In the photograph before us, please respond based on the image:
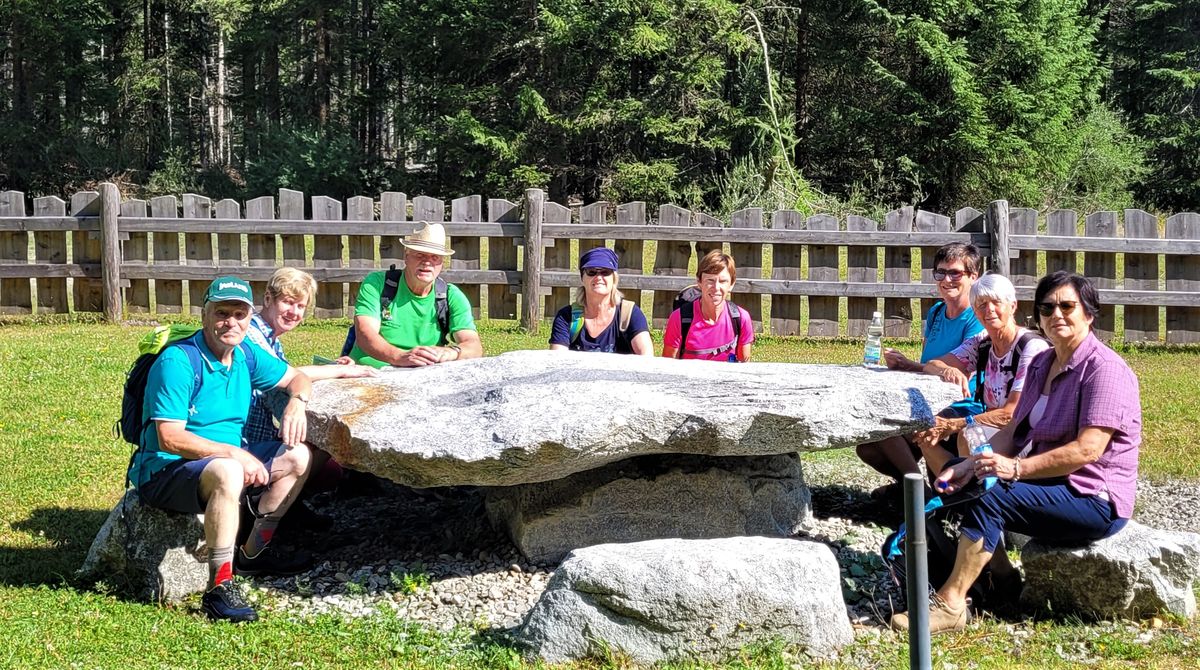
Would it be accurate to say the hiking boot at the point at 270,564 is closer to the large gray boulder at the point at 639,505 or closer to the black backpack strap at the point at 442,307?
the large gray boulder at the point at 639,505

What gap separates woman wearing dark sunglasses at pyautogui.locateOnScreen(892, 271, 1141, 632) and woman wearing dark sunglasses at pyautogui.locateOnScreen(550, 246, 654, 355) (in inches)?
98.9

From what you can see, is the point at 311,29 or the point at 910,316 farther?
the point at 311,29

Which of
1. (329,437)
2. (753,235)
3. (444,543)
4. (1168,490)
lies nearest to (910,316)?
(753,235)

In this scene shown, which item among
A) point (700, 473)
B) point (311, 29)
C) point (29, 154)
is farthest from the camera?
point (311, 29)

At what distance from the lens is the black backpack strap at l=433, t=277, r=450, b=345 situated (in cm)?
700

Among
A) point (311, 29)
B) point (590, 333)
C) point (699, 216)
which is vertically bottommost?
point (590, 333)

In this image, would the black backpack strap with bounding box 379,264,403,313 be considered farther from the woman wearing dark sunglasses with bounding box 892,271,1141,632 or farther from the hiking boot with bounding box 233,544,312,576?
the woman wearing dark sunglasses with bounding box 892,271,1141,632

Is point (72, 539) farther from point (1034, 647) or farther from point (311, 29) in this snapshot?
point (311, 29)

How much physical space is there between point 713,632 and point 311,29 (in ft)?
122

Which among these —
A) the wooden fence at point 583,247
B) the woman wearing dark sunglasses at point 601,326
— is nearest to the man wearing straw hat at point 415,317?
the woman wearing dark sunglasses at point 601,326

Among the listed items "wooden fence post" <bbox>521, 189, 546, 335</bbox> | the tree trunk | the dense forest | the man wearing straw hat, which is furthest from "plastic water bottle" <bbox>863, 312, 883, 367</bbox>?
the tree trunk

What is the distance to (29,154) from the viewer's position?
33.5 metres

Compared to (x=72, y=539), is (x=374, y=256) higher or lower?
higher

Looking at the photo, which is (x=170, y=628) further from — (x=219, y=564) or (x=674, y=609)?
(x=674, y=609)
